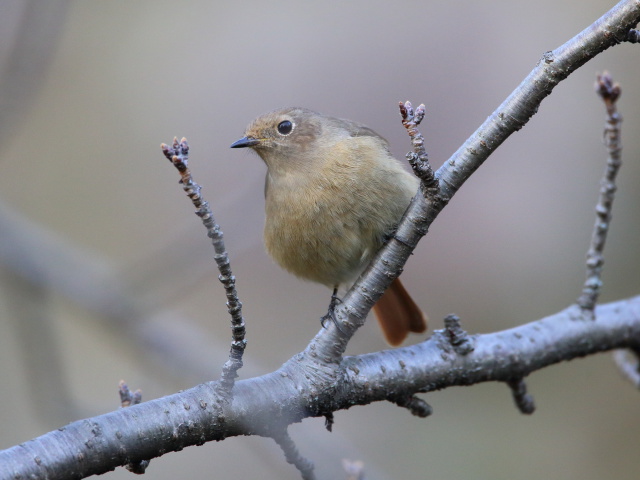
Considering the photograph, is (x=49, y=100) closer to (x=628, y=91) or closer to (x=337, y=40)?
(x=337, y=40)

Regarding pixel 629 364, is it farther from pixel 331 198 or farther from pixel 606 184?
pixel 331 198

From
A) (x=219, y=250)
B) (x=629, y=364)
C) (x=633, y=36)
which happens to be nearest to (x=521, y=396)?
(x=629, y=364)

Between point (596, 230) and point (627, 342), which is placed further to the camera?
point (627, 342)

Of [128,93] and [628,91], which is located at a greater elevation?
[128,93]

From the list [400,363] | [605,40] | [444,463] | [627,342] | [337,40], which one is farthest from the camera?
[337,40]

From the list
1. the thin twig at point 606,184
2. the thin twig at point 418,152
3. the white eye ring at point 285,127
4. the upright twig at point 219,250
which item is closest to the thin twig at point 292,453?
the upright twig at point 219,250

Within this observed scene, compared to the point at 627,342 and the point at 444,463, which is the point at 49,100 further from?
the point at 627,342

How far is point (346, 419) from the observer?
20.8ft

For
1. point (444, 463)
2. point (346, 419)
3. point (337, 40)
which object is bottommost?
point (444, 463)

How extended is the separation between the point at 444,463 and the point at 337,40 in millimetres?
4154

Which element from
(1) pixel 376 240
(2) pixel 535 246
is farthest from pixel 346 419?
(1) pixel 376 240

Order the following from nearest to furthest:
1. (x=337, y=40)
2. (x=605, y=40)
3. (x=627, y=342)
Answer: (x=605, y=40) < (x=627, y=342) < (x=337, y=40)

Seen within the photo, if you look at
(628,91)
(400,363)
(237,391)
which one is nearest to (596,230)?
(400,363)

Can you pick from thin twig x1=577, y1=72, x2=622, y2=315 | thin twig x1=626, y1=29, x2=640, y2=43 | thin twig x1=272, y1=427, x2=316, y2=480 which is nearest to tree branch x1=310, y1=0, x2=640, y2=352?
thin twig x1=626, y1=29, x2=640, y2=43
